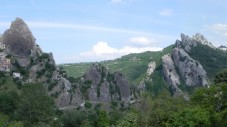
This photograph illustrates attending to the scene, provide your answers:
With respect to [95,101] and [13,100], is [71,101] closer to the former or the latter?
[95,101]

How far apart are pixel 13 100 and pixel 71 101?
58.5 metres

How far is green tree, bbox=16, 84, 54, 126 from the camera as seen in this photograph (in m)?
97.3

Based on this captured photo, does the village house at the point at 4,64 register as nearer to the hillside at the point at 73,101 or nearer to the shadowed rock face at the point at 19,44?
the hillside at the point at 73,101

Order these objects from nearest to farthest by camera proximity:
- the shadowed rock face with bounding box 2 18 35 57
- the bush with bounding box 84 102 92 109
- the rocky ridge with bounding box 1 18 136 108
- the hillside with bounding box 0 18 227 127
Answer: the hillside with bounding box 0 18 227 127 → the bush with bounding box 84 102 92 109 → the rocky ridge with bounding box 1 18 136 108 → the shadowed rock face with bounding box 2 18 35 57

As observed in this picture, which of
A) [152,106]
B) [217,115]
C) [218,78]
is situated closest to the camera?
[217,115]

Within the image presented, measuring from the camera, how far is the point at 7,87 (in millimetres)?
156375

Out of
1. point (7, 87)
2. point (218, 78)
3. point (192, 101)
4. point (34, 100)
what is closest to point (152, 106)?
point (192, 101)

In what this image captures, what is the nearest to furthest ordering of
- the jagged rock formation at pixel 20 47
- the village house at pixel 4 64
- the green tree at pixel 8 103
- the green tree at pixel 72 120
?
the green tree at pixel 72 120 → the green tree at pixel 8 103 → the village house at pixel 4 64 → the jagged rock formation at pixel 20 47

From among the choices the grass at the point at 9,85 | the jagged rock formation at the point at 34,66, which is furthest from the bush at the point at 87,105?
the grass at the point at 9,85

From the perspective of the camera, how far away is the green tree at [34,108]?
97.3 meters

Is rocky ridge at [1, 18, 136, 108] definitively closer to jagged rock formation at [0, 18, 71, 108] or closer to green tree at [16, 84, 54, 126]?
jagged rock formation at [0, 18, 71, 108]

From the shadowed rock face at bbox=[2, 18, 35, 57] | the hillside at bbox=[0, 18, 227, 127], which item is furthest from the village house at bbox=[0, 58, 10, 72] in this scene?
the shadowed rock face at bbox=[2, 18, 35, 57]

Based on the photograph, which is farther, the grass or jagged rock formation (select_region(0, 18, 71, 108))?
jagged rock formation (select_region(0, 18, 71, 108))

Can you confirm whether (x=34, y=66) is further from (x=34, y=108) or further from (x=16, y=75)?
(x=34, y=108)
